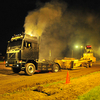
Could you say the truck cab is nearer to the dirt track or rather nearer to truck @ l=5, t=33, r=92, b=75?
truck @ l=5, t=33, r=92, b=75

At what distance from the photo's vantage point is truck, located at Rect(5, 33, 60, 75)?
11.2m

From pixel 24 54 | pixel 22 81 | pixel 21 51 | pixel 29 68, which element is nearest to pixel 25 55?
pixel 24 54

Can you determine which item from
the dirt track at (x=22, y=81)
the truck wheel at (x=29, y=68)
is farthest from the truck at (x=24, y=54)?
the dirt track at (x=22, y=81)

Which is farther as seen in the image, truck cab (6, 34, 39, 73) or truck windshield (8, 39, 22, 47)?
truck windshield (8, 39, 22, 47)

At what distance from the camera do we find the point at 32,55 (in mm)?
12227

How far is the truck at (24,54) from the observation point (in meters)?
11.2

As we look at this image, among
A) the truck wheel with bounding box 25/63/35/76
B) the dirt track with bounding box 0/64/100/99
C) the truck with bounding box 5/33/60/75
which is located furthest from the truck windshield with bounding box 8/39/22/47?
the dirt track with bounding box 0/64/100/99

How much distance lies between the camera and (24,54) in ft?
37.6

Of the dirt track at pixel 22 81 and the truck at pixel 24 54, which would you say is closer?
the dirt track at pixel 22 81

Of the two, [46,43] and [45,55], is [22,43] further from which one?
[46,43]

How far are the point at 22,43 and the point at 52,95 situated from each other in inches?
279

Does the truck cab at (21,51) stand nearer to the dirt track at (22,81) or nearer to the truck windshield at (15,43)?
the truck windshield at (15,43)

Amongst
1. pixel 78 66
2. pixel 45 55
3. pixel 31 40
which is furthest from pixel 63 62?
pixel 45 55

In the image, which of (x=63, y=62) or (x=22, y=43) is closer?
(x=22, y=43)
